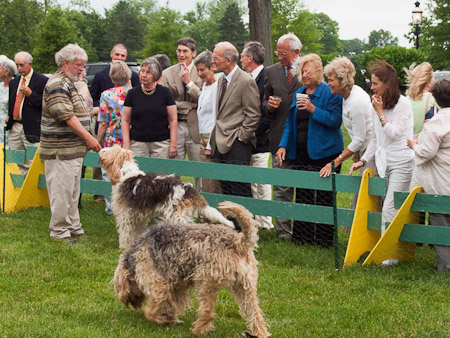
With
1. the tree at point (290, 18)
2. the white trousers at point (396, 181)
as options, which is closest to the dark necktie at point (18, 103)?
the white trousers at point (396, 181)

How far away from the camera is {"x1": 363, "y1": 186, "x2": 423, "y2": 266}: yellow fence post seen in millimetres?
6266

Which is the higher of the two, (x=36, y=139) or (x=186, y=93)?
(x=186, y=93)

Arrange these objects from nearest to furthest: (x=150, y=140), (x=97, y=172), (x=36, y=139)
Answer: (x=150, y=140) < (x=36, y=139) < (x=97, y=172)

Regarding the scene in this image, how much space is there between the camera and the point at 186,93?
9.17 m

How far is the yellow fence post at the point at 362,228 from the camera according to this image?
21.4 ft

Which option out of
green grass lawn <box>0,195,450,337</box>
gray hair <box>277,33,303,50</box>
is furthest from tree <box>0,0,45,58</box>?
green grass lawn <box>0,195,450,337</box>

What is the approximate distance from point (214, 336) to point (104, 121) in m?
5.16

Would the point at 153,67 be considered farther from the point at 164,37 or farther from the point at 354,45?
the point at 354,45

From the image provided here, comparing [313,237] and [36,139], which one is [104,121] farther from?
[313,237]

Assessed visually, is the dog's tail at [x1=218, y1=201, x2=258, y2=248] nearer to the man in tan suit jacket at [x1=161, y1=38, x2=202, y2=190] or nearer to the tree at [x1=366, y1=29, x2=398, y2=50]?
the man in tan suit jacket at [x1=161, y1=38, x2=202, y2=190]

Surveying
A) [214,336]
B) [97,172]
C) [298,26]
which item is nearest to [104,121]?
[97,172]

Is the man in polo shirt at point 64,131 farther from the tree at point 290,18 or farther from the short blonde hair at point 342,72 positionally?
the tree at point 290,18

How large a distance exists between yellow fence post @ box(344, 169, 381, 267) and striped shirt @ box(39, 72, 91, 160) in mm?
3583

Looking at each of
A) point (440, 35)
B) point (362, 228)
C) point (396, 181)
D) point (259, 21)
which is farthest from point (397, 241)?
point (440, 35)
